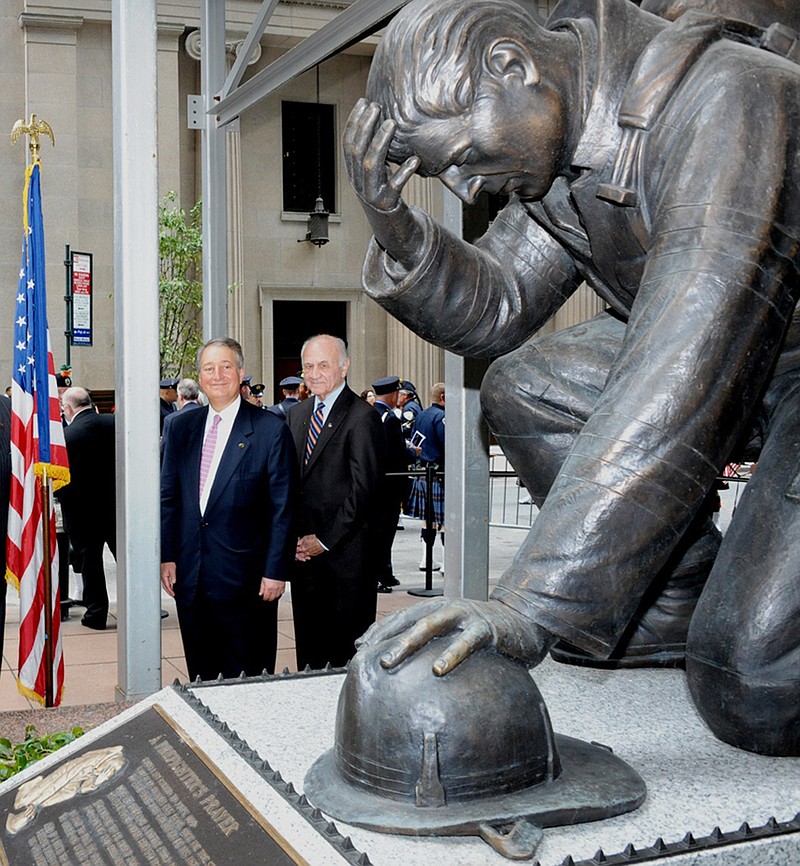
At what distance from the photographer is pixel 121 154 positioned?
532 centimetres

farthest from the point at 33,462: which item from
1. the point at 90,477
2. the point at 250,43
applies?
the point at 250,43

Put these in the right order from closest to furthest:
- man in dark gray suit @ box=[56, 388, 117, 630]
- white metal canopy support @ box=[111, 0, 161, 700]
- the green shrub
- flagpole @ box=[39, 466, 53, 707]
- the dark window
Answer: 1. the green shrub
2. white metal canopy support @ box=[111, 0, 161, 700]
3. flagpole @ box=[39, 466, 53, 707]
4. man in dark gray suit @ box=[56, 388, 117, 630]
5. the dark window

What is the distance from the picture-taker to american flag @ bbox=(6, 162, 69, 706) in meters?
5.52

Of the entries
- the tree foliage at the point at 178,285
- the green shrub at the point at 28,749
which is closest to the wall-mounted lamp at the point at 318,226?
the tree foliage at the point at 178,285

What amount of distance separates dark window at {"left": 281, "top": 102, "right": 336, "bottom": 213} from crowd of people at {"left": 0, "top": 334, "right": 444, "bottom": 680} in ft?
56.5

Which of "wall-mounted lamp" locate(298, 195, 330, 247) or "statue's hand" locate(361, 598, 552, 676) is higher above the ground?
"wall-mounted lamp" locate(298, 195, 330, 247)

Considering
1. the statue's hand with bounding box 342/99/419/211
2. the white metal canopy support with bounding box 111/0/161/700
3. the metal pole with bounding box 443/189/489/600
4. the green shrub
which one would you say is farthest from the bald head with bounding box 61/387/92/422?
the statue's hand with bounding box 342/99/419/211

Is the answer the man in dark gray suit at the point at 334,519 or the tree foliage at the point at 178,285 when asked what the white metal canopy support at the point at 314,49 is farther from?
the tree foliage at the point at 178,285

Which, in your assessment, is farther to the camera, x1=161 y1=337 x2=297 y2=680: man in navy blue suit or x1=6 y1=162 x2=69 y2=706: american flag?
x1=161 y1=337 x2=297 y2=680: man in navy blue suit

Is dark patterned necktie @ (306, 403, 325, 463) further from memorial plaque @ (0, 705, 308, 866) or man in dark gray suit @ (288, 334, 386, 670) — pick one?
memorial plaque @ (0, 705, 308, 866)

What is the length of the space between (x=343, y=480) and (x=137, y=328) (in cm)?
139

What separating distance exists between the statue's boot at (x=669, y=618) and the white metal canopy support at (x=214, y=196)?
18.5 ft

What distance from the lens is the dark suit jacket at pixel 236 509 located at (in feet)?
18.5

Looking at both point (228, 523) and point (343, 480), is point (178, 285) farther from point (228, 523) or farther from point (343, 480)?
point (228, 523)
